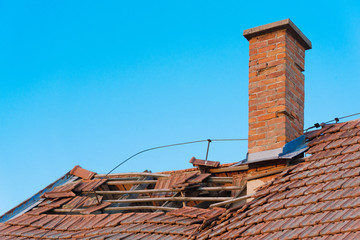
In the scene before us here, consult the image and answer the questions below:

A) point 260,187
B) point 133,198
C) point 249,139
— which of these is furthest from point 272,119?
point 133,198

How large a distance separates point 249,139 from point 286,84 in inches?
36.5

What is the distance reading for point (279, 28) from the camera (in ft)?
30.0

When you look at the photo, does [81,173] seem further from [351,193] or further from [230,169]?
[351,193]

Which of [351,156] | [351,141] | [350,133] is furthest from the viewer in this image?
[350,133]

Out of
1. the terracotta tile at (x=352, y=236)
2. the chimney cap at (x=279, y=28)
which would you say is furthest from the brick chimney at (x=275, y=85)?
the terracotta tile at (x=352, y=236)

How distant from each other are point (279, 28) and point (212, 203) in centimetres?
271

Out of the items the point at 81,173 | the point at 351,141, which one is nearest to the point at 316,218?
the point at 351,141

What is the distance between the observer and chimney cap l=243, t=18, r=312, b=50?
9.05m

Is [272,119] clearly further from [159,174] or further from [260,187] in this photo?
[159,174]

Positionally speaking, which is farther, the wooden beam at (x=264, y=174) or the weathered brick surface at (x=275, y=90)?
A: the weathered brick surface at (x=275, y=90)

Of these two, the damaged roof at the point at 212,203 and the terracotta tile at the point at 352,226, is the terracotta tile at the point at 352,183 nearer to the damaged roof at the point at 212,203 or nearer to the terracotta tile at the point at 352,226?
the damaged roof at the point at 212,203

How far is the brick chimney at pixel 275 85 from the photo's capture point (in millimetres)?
8633

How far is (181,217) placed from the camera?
8219mm

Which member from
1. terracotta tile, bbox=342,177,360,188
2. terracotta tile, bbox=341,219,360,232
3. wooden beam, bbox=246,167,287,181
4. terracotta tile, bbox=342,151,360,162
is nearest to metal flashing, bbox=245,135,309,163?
wooden beam, bbox=246,167,287,181
